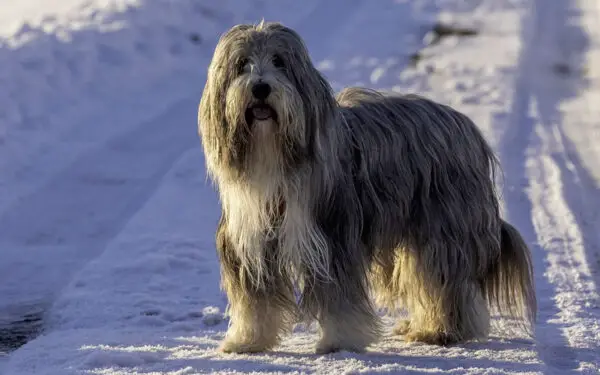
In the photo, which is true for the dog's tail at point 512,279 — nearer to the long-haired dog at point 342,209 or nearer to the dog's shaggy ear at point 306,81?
the long-haired dog at point 342,209

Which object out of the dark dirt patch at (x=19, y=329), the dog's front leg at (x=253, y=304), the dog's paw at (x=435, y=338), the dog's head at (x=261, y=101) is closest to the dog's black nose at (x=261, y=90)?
the dog's head at (x=261, y=101)

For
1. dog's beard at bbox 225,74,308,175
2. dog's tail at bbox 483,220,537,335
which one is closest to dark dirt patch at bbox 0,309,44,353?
dog's beard at bbox 225,74,308,175

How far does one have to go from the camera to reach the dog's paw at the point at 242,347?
18.6 feet

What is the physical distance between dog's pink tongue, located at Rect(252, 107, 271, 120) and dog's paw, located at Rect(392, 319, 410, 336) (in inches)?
66.1

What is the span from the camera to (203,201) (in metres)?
8.98

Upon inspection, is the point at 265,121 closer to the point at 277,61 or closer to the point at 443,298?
the point at 277,61

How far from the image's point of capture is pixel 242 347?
5691mm

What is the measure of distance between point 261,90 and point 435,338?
171 centimetres

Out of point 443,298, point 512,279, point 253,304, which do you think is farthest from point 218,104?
point 512,279

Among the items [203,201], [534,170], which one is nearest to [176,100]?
[203,201]

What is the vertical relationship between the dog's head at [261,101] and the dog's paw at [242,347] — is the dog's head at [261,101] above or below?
above

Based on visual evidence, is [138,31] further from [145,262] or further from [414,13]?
[145,262]

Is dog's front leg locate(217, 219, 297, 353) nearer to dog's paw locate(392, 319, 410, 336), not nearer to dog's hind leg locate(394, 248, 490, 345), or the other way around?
dog's hind leg locate(394, 248, 490, 345)

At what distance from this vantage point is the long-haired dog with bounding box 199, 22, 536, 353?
5227 millimetres
